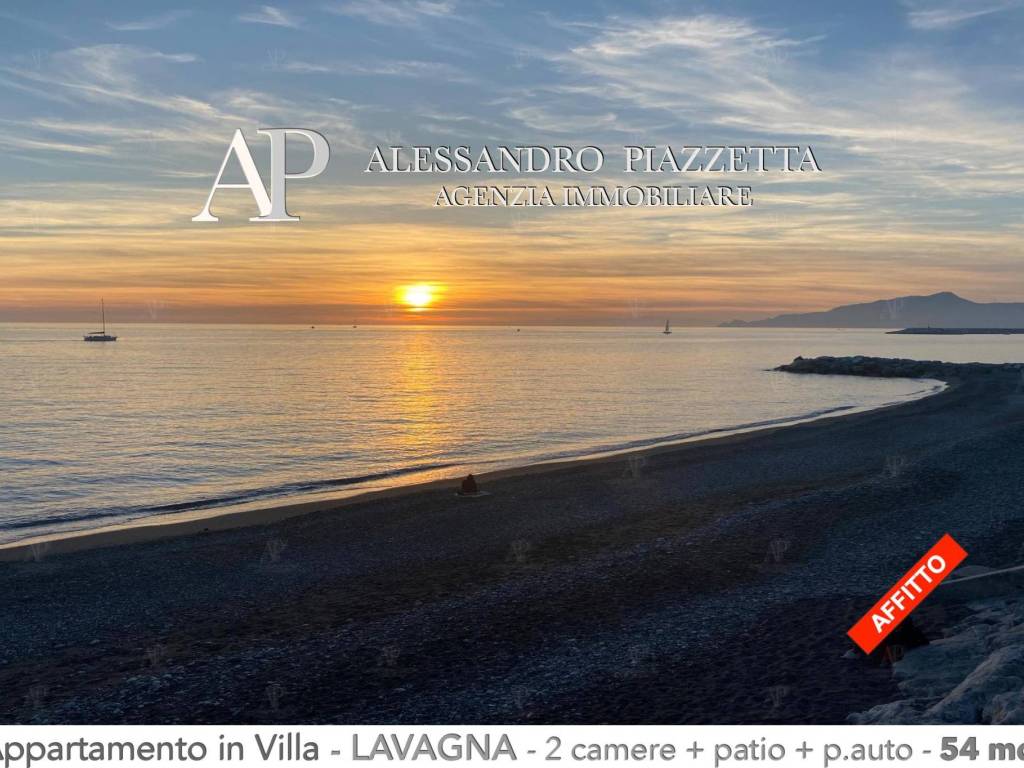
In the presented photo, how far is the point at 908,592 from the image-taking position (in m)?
8.52

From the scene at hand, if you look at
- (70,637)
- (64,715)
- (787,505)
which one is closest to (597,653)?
(64,715)

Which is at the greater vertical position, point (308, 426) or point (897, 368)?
point (897, 368)

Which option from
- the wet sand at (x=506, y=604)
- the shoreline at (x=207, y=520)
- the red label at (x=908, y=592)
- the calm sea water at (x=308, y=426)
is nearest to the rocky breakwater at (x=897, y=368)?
the calm sea water at (x=308, y=426)

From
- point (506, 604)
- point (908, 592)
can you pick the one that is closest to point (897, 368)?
point (506, 604)

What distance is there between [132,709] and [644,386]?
68132 millimetres

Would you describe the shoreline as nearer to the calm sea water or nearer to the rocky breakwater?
the calm sea water

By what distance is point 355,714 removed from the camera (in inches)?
375

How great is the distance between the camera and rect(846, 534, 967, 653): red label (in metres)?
7.80

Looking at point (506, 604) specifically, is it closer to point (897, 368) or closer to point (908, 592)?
point (908, 592)

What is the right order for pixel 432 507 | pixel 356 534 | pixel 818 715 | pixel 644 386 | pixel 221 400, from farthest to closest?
pixel 644 386, pixel 221 400, pixel 432 507, pixel 356 534, pixel 818 715

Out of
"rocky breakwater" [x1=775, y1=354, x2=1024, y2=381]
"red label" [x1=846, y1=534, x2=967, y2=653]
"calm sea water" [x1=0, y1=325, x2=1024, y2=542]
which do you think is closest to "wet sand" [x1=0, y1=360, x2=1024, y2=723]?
"red label" [x1=846, y1=534, x2=967, y2=653]

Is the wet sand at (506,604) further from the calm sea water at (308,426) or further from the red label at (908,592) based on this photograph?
the calm sea water at (308,426)

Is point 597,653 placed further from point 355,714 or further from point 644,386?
point 644,386

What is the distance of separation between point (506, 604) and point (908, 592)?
6900 millimetres
